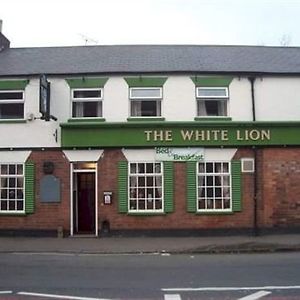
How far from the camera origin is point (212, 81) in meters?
18.8

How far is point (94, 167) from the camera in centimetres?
1872

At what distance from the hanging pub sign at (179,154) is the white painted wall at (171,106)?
42.2 inches

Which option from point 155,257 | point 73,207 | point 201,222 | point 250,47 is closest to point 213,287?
point 155,257

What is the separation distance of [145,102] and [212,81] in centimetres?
244

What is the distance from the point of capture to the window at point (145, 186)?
18.5 meters

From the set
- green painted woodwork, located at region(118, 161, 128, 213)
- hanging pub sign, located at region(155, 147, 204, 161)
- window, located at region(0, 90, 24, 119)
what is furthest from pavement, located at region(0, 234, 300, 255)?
window, located at region(0, 90, 24, 119)

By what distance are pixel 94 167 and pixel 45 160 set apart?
5.60 feet

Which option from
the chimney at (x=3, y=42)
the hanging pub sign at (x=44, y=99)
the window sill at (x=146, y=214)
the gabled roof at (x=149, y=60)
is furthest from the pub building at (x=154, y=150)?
the chimney at (x=3, y=42)

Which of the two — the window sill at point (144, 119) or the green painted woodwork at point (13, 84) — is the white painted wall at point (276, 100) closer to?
the window sill at point (144, 119)

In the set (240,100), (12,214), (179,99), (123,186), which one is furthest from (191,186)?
(12,214)

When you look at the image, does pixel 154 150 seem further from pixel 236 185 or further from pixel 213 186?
pixel 236 185

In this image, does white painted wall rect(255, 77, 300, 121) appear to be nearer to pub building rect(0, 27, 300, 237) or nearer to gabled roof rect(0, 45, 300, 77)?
pub building rect(0, 27, 300, 237)

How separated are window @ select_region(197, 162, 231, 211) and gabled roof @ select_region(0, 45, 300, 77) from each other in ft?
10.8

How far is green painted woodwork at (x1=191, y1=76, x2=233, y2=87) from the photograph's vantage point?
18.7 metres
